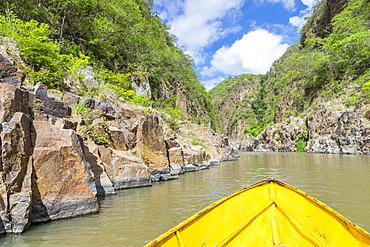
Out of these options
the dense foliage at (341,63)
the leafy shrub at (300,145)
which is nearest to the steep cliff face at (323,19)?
the dense foliage at (341,63)

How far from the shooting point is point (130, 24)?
21375 millimetres

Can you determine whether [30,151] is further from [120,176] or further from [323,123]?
[323,123]

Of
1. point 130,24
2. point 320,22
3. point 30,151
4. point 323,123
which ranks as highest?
point 320,22

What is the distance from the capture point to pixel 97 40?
53.7ft

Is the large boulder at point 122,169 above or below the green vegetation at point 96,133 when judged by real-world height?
below

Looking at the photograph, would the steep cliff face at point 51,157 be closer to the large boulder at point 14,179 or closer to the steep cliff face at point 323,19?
the large boulder at point 14,179

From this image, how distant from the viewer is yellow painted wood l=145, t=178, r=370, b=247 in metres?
2.93

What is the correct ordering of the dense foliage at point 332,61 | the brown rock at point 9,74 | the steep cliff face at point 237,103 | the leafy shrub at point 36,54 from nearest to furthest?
the brown rock at point 9,74 < the leafy shrub at point 36,54 < the dense foliage at point 332,61 < the steep cliff face at point 237,103

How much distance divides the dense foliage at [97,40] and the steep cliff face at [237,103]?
199 ft

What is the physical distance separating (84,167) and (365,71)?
39226mm

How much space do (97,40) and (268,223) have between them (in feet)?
56.3

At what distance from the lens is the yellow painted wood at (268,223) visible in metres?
2.93

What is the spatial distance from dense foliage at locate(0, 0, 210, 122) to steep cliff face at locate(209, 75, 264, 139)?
6075 cm

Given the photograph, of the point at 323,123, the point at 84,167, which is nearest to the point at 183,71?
the point at 323,123
